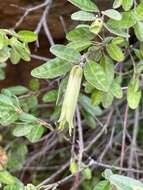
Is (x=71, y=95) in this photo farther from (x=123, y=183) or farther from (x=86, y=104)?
(x=86, y=104)

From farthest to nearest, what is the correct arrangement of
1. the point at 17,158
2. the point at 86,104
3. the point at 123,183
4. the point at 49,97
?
the point at 17,158 → the point at 86,104 → the point at 49,97 → the point at 123,183

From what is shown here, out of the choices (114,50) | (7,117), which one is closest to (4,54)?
(7,117)

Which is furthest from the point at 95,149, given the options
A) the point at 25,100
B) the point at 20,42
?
the point at 20,42

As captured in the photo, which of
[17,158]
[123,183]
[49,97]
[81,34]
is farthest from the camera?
[17,158]

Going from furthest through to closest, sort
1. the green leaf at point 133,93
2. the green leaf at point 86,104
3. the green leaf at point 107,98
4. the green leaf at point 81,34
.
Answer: the green leaf at point 86,104 → the green leaf at point 107,98 → the green leaf at point 133,93 → the green leaf at point 81,34

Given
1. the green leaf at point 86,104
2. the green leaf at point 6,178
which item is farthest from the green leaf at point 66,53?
the green leaf at point 86,104

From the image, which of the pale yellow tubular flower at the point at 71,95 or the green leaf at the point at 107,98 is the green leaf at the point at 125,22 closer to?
the pale yellow tubular flower at the point at 71,95
